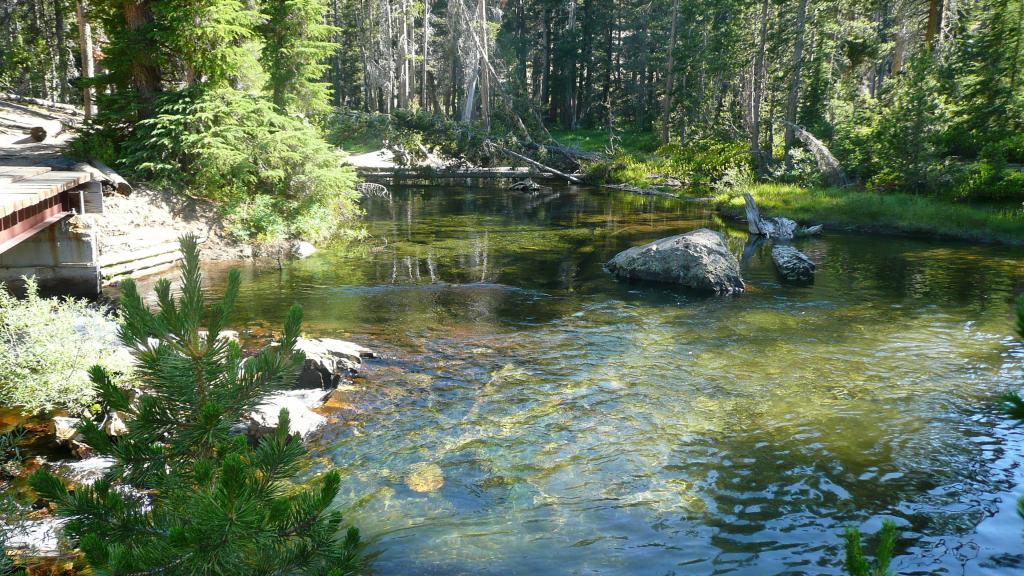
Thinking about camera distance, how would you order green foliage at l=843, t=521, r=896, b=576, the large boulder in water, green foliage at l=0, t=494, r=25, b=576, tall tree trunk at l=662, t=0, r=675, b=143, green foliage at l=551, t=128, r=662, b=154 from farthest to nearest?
green foliage at l=551, t=128, r=662, b=154
tall tree trunk at l=662, t=0, r=675, b=143
the large boulder in water
green foliage at l=0, t=494, r=25, b=576
green foliage at l=843, t=521, r=896, b=576

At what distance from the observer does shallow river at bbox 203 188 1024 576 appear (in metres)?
6.52

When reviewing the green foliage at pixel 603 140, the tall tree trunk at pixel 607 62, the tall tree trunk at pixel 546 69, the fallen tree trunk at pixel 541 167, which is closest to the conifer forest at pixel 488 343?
the fallen tree trunk at pixel 541 167

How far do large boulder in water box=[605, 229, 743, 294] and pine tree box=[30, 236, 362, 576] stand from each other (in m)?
13.6

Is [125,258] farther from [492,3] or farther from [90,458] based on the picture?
[492,3]

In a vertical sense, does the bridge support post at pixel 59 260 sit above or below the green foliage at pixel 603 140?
below

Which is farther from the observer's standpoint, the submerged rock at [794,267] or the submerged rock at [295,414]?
the submerged rock at [794,267]

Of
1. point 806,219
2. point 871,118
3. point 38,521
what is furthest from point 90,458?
point 871,118

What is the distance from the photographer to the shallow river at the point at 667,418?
652 centimetres

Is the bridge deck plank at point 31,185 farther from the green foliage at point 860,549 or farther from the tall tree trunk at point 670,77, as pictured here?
the tall tree trunk at point 670,77

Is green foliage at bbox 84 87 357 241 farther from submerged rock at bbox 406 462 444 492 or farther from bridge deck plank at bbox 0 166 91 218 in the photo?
submerged rock at bbox 406 462 444 492

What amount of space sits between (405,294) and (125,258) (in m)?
7.05

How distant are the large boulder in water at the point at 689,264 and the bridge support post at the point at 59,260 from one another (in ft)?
39.3

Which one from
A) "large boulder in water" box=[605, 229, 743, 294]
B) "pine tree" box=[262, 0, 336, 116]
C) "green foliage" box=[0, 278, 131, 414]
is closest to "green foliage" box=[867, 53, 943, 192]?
"large boulder in water" box=[605, 229, 743, 294]

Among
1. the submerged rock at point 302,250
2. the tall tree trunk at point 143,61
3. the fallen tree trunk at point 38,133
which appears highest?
the tall tree trunk at point 143,61
